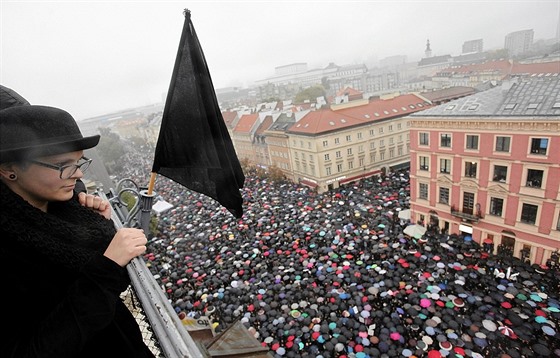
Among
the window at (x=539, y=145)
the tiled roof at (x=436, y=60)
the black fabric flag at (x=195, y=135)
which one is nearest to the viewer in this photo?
the black fabric flag at (x=195, y=135)

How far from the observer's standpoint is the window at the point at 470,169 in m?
22.2

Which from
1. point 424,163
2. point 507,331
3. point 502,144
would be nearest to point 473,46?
point 424,163

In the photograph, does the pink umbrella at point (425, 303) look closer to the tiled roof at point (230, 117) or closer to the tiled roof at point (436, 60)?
the tiled roof at point (230, 117)

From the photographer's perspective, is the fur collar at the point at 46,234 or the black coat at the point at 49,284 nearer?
Answer: the black coat at the point at 49,284

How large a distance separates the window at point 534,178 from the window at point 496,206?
7.53 ft

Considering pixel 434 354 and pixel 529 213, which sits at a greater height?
pixel 529 213

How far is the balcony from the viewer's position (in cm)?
2270

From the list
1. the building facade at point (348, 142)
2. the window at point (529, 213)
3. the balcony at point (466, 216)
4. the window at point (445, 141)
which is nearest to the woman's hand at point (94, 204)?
the window at point (529, 213)

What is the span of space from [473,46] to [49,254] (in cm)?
23787

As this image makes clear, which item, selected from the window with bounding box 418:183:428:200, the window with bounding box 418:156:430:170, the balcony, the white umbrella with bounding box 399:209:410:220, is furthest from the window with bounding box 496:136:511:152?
the white umbrella with bounding box 399:209:410:220

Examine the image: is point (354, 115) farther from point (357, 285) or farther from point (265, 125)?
point (357, 285)

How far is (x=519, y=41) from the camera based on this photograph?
16925cm

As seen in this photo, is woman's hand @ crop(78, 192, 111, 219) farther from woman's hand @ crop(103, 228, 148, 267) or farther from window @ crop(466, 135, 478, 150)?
window @ crop(466, 135, 478, 150)

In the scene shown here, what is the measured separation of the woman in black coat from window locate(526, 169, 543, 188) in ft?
78.4
